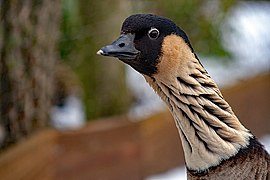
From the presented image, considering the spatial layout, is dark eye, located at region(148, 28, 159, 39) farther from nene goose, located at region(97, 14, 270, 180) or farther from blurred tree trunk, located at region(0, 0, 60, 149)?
blurred tree trunk, located at region(0, 0, 60, 149)

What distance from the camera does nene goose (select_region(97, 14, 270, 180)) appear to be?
187 cm

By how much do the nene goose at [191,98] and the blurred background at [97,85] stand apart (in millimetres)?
1365

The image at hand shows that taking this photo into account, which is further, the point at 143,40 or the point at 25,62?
the point at 25,62

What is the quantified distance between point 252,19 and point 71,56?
1449mm

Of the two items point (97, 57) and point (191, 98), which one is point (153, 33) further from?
point (97, 57)

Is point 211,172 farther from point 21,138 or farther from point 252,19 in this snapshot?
point 252,19

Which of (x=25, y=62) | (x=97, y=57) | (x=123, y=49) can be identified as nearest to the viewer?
(x=123, y=49)

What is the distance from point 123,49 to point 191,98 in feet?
0.69

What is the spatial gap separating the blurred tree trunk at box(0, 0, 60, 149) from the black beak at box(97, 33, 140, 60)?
52.9 inches

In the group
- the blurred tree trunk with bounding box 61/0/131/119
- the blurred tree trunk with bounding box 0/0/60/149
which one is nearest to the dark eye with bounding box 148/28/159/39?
the blurred tree trunk with bounding box 0/0/60/149

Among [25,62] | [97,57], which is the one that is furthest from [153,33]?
[97,57]

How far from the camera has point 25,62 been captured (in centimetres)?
329

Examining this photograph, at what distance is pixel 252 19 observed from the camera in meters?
4.97

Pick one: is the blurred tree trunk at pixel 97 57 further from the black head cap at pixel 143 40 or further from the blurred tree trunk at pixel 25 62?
the black head cap at pixel 143 40
